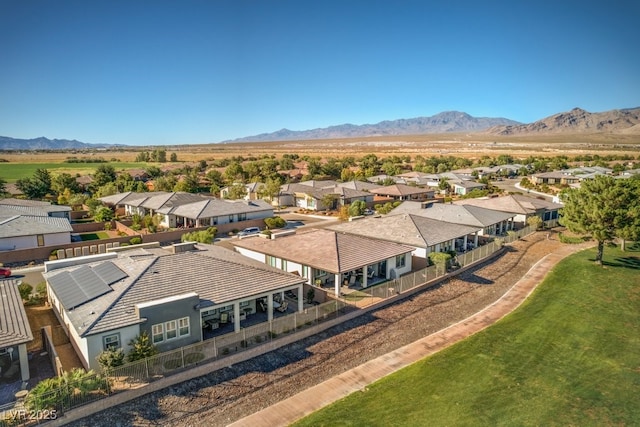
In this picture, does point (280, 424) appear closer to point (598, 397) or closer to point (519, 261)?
point (598, 397)

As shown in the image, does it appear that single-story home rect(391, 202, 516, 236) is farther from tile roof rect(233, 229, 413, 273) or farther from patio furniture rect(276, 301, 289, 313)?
patio furniture rect(276, 301, 289, 313)

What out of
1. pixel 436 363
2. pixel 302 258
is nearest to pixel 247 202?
pixel 302 258

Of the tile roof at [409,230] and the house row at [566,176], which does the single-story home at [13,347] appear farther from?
the house row at [566,176]

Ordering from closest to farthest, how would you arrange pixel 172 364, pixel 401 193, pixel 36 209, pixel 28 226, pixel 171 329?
pixel 172 364 → pixel 171 329 → pixel 28 226 → pixel 36 209 → pixel 401 193

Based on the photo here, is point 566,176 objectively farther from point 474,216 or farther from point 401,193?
point 474,216

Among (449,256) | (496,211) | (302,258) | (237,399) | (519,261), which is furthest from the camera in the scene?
(496,211)

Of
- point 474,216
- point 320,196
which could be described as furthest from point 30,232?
point 474,216
